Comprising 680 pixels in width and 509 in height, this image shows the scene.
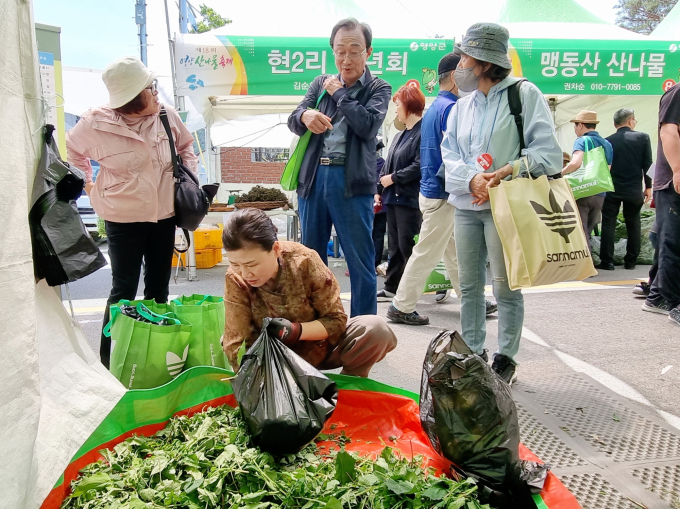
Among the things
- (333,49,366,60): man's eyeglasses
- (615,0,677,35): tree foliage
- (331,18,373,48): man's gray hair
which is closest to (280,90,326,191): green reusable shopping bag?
(333,49,366,60): man's eyeglasses

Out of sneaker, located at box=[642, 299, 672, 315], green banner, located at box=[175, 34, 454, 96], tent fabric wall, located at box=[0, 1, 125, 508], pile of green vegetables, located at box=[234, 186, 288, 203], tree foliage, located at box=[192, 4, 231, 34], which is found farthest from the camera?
tree foliage, located at box=[192, 4, 231, 34]

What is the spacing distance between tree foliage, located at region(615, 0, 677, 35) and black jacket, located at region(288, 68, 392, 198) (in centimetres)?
2740

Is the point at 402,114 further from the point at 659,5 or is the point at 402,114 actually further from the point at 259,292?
the point at 659,5

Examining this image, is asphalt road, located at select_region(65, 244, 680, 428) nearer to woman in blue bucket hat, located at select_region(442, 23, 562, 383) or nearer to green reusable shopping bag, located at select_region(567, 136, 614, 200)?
woman in blue bucket hat, located at select_region(442, 23, 562, 383)

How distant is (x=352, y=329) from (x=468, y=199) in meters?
1.02

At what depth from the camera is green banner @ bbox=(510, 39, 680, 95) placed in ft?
22.6

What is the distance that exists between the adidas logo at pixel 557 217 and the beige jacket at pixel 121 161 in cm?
211

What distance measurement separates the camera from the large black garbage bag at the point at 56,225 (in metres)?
1.73

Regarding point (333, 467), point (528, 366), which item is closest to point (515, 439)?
point (333, 467)

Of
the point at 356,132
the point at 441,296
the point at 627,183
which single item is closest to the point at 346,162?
the point at 356,132

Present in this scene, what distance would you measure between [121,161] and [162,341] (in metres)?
1.15

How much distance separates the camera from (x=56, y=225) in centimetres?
176

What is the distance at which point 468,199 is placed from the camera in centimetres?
286

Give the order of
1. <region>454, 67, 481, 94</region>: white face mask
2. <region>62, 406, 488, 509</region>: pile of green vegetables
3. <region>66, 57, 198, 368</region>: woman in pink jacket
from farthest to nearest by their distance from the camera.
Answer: <region>66, 57, 198, 368</region>: woman in pink jacket, <region>454, 67, 481, 94</region>: white face mask, <region>62, 406, 488, 509</region>: pile of green vegetables
